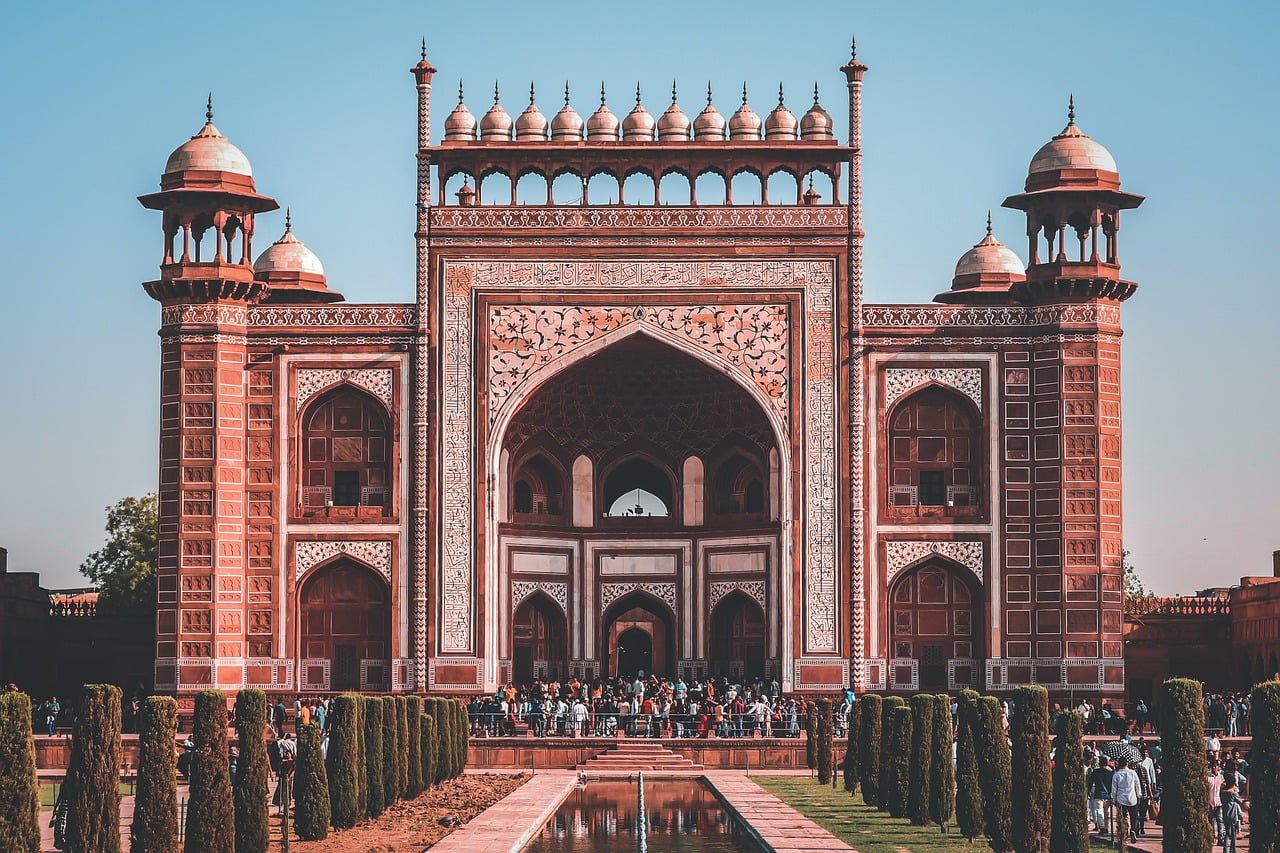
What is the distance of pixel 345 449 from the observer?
26922 millimetres

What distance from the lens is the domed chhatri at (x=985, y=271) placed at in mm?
32125

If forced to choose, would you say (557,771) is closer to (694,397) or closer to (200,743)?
(694,397)

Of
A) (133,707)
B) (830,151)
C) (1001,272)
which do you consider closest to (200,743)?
(133,707)

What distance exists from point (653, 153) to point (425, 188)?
2780 mm

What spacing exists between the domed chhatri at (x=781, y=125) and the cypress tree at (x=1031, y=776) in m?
13.3

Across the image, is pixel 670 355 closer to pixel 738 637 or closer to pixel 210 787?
pixel 738 637

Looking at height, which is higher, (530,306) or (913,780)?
(530,306)

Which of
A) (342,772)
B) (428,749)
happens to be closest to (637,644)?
(428,749)

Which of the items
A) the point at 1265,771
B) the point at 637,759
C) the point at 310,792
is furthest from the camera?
the point at 637,759

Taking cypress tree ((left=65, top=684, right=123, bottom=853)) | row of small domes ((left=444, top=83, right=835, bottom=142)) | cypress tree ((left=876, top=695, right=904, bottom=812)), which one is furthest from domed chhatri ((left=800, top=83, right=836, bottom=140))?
cypress tree ((left=65, top=684, right=123, bottom=853))

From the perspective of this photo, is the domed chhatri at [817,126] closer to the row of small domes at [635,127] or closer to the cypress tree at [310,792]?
the row of small domes at [635,127]

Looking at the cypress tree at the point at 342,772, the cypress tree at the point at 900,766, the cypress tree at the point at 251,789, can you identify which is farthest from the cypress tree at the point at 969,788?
the cypress tree at the point at 251,789

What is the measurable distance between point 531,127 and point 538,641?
21.5 ft

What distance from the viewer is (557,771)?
2381cm
